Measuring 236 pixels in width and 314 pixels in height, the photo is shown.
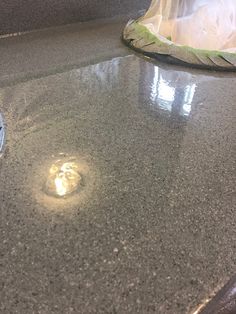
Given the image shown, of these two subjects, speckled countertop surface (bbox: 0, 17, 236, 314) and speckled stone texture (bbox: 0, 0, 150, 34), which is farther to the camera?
speckled stone texture (bbox: 0, 0, 150, 34)

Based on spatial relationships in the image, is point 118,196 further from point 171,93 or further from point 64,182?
point 171,93

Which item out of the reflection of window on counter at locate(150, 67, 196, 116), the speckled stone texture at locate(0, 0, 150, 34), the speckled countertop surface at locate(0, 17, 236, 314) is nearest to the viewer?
the speckled countertop surface at locate(0, 17, 236, 314)

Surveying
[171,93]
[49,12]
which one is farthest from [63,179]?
[49,12]

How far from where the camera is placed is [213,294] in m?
0.32

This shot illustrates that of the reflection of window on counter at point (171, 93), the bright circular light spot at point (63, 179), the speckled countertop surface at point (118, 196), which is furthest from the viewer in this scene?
the reflection of window on counter at point (171, 93)

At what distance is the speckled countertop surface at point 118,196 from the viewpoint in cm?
32

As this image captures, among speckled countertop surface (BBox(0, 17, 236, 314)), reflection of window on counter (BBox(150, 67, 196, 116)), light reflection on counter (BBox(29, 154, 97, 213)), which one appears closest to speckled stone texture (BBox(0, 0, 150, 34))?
speckled countertop surface (BBox(0, 17, 236, 314))

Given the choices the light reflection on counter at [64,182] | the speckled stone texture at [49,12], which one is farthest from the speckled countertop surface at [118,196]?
the speckled stone texture at [49,12]

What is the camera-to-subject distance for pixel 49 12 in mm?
1090

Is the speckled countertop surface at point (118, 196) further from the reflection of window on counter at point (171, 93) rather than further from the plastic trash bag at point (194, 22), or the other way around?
the plastic trash bag at point (194, 22)

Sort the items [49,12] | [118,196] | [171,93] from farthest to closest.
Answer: [49,12] → [171,93] → [118,196]

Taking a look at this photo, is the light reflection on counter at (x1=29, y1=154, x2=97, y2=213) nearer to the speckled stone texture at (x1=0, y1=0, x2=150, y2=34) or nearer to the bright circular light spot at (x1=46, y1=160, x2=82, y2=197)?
the bright circular light spot at (x1=46, y1=160, x2=82, y2=197)

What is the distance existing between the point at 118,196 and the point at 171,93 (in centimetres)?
38

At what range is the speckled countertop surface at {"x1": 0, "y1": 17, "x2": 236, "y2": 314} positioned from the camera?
0.32 m
